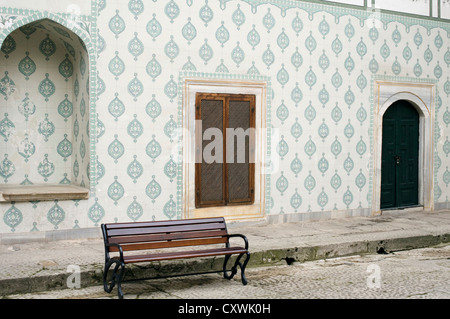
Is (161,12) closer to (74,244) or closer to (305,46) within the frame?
(305,46)

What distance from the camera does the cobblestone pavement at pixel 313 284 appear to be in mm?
5656

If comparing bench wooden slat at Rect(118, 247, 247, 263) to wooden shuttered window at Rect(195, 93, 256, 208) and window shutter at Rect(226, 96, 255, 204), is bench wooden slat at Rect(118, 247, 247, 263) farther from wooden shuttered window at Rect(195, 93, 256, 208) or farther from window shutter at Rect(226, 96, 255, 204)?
window shutter at Rect(226, 96, 255, 204)

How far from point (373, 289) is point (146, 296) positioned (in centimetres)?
223

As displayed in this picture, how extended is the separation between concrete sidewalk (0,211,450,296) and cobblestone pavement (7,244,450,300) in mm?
137

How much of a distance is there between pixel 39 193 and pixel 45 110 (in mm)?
1389

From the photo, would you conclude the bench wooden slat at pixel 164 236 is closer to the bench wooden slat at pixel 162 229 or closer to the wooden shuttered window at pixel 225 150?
the bench wooden slat at pixel 162 229

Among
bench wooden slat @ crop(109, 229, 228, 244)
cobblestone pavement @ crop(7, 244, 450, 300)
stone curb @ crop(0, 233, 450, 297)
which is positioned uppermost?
bench wooden slat @ crop(109, 229, 228, 244)

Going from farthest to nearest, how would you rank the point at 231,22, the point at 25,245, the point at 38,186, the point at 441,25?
1. the point at 441,25
2. the point at 231,22
3. the point at 38,186
4. the point at 25,245

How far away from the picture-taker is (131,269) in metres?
6.22

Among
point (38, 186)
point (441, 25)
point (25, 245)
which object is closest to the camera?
point (25, 245)

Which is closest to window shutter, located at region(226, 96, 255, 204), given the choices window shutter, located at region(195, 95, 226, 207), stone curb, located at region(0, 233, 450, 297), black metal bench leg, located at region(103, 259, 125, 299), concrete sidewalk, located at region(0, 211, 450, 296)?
window shutter, located at region(195, 95, 226, 207)

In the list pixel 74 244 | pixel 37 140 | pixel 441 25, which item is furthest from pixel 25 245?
pixel 441 25

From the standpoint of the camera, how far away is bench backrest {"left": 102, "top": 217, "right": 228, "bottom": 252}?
5.80 meters

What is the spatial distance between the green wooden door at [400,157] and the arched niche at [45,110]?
5.29 meters
